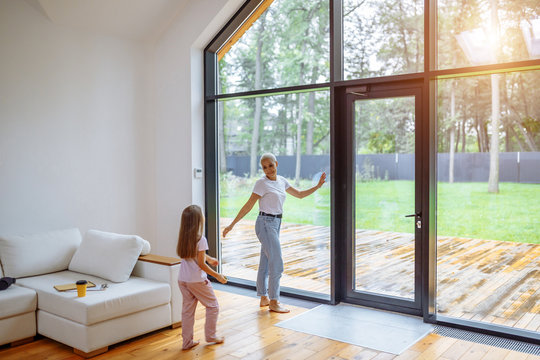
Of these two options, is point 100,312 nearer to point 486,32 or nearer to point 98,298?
point 98,298

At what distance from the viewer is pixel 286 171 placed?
515cm

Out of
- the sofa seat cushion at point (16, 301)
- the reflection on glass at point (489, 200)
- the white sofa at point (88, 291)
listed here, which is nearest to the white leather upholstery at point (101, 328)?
the white sofa at point (88, 291)

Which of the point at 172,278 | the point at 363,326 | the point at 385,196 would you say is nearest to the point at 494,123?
the point at 385,196

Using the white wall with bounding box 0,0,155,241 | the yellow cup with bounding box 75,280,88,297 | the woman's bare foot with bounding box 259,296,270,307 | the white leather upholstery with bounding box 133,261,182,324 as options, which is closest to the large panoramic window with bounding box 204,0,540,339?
the woman's bare foot with bounding box 259,296,270,307

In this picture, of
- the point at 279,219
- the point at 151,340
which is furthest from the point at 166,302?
the point at 279,219

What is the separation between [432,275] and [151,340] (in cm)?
234

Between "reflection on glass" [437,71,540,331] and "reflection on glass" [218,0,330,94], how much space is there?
1.29 meters

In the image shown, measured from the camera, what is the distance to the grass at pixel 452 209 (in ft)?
12.7

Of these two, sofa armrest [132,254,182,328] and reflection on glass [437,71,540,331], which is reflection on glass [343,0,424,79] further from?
sofa armrest [132,254,182,328]

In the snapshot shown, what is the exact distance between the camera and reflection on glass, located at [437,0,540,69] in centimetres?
386

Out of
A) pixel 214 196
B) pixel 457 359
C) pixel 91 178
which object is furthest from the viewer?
pixel 214 196

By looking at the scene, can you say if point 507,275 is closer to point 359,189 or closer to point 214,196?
point 359,189

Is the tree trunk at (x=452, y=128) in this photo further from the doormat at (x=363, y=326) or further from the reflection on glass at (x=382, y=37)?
the doormat at (x=363, y=326)

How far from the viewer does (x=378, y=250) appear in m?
4.62
